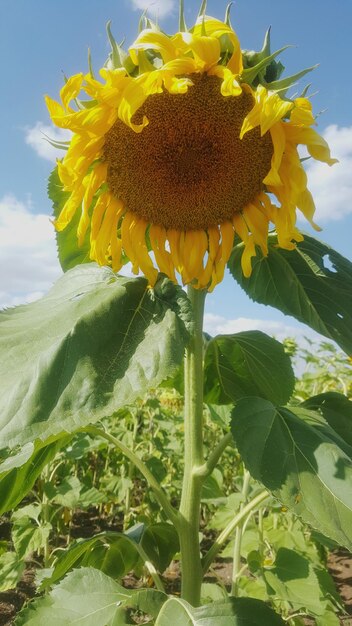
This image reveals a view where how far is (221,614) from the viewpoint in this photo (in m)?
1.37

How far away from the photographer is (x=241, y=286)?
1.71 m

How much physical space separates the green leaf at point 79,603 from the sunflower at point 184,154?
737mm

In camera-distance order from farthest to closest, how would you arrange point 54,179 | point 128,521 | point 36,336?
point 128,521
point 54,179
point 36,336

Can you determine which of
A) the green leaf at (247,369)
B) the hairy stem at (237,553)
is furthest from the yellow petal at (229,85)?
the hairy stem at (237,553)

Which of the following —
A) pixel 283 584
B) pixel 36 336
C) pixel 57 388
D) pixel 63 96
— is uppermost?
pixel 63 96

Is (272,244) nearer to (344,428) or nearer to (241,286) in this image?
(241,286)

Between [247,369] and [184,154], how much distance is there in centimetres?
71

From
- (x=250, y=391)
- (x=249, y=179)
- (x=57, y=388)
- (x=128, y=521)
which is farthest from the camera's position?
(x=128, y=521)

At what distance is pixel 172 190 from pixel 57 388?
637 mm

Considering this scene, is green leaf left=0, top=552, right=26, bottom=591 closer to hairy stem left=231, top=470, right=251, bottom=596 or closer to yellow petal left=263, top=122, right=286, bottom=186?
hairy stem left=231, top=470, right=251, bottom=596

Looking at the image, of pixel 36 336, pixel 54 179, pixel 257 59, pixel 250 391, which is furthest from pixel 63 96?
pixel 250 391

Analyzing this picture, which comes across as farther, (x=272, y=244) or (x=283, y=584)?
(x=283, y=584)

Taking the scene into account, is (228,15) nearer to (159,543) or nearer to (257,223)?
(257,223)

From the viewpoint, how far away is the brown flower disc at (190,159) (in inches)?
55.5
